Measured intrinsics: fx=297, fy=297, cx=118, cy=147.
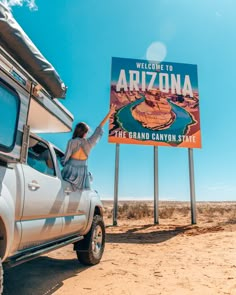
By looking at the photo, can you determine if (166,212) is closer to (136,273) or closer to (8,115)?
(136,273)

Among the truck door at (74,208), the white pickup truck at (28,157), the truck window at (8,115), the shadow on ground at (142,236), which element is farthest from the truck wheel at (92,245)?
the shadow on ground at (142,236)

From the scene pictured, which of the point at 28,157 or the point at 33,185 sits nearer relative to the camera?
the point at 33,185

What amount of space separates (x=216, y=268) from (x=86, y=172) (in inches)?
106

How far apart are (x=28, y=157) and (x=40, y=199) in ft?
1.73

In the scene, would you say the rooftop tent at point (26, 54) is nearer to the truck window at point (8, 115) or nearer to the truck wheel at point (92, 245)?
the truck window at point (8, 115)

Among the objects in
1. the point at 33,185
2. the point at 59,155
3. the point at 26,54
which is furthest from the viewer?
the point at 59,155

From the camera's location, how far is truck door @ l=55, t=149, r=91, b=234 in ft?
13.4

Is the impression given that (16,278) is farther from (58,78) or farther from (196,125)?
(196,125)


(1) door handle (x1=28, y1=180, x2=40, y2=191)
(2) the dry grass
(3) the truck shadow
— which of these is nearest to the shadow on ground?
(3) the truck shadow

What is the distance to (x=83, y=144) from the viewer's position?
4.53m

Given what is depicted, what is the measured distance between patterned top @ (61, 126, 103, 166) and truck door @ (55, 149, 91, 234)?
0.18 meters

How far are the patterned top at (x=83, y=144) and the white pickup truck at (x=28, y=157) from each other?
254mm

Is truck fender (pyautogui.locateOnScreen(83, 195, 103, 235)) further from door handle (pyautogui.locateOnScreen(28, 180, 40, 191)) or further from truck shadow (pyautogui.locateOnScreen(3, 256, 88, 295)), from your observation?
door handle (pyautogui.locateOnScreen(28, 180, 40, 191))

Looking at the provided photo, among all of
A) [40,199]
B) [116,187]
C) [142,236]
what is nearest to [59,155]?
[40,199]
